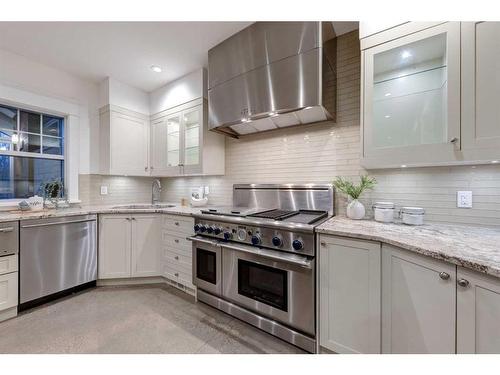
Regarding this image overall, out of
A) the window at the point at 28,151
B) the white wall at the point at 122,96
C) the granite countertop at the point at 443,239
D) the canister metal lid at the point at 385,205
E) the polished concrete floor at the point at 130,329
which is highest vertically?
the white wall at the point at 122,96

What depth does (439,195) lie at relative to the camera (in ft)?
5.33

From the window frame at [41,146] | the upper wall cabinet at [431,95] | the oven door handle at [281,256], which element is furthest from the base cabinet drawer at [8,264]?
the upper wall cabinet at [431,95]

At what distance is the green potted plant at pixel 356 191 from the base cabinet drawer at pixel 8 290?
3.04 m

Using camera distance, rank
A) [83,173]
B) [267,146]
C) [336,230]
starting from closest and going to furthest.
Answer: [336,230] < [267,146] < [83,173]

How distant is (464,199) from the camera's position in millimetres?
1527

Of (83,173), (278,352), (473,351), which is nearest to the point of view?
(473,351)

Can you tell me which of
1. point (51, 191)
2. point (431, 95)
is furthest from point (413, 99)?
point (51, 191)

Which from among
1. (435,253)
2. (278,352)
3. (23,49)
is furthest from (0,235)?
(435,253)

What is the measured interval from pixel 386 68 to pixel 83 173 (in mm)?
3657

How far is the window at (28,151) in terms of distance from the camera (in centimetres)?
251

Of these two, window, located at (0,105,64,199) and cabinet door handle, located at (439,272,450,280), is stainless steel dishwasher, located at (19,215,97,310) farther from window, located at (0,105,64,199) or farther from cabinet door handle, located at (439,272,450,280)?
cabinet door handle, located at (439,272,450,280)

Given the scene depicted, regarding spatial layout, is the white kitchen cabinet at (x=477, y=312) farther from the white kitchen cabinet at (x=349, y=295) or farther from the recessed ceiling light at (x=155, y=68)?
the recessed ceiling light at (x=155, y=68)

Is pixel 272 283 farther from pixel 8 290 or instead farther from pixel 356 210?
pixel 8 290
